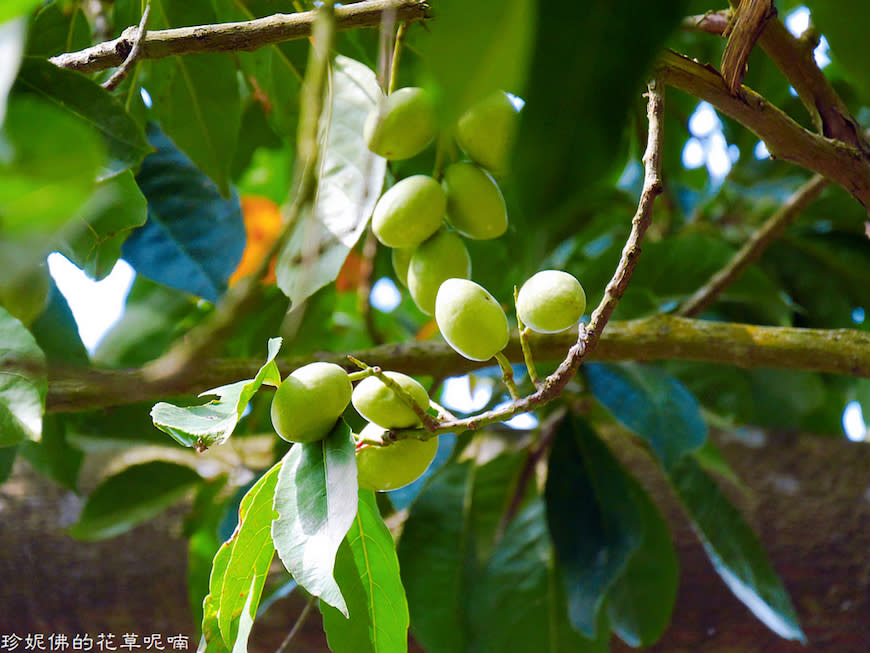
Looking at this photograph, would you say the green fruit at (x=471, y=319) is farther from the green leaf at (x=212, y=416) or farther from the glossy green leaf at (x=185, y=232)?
the glossy green leaf at (x=185, y=232)

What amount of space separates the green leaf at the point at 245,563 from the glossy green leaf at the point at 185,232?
1.15 feet

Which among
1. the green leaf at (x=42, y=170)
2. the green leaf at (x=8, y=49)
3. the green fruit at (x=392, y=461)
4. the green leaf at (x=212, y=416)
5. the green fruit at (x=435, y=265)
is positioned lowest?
the green fruit at (x=392, y=461)

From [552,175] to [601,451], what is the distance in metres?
0.87

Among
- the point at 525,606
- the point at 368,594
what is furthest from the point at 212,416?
the point at 525,606

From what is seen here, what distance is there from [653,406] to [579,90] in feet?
2.39

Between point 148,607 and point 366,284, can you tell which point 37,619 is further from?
point 366,284

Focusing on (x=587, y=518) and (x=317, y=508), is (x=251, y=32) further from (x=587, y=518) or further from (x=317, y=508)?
(x=587, y=518)

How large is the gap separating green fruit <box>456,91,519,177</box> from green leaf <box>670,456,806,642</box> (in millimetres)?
601

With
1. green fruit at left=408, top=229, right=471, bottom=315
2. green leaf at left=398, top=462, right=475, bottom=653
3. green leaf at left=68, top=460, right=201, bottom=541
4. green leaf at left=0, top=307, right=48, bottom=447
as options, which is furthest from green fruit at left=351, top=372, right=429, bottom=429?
green leaf at left=68, top=460, right=201, bottom=541

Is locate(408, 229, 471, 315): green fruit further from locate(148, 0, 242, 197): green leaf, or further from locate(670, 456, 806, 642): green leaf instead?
locate(670, 456, 806, 642): green leaf

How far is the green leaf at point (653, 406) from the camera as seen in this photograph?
2.87 feet

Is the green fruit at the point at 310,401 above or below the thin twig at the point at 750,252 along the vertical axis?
above

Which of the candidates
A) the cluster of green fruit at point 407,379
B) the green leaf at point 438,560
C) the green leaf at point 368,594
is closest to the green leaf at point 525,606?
the green leaf at point 438,560

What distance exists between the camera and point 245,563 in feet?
1.78
